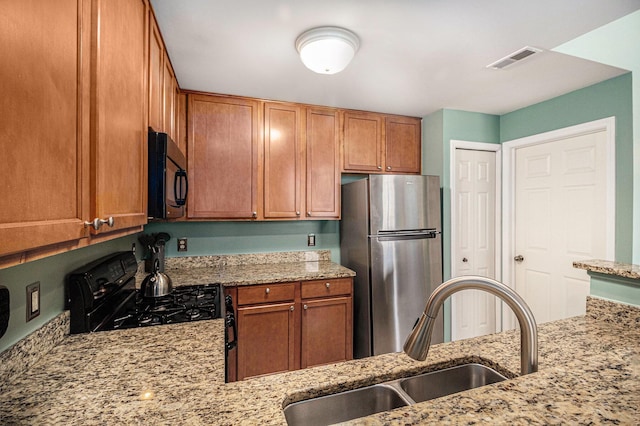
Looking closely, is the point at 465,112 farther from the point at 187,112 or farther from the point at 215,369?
the point at 215,369

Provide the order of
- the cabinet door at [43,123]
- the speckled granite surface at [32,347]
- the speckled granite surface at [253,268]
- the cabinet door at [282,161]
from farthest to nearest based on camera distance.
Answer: the cabinet door at [282,161] < the speckled granite surface at [253,268] < the speckled granite surface at [32,347] < the cabinet door at [43,123]

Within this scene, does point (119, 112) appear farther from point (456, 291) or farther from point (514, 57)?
point (514, 57)

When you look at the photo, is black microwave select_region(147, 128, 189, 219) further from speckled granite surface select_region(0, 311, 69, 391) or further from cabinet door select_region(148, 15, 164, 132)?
speckled granite surface select_region(0, 311, 69, 391)

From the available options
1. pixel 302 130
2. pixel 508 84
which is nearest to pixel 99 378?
pixel 302 130

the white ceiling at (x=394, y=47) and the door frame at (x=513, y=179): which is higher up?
the white ceiling at (x=394, y=47)

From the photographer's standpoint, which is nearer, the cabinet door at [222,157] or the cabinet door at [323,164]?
the cabinet door at [222,157]

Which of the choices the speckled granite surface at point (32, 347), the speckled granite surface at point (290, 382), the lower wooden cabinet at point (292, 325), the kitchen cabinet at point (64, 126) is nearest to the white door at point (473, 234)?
the lower wooden cabinet at point (292, 325)

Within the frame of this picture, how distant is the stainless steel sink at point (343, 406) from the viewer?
0.83m

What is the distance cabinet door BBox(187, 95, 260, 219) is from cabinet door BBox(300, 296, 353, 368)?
0.95 metres

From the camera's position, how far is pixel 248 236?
3.00 m

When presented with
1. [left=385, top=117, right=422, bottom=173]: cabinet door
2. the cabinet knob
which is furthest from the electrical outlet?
[left=385, top=117, right=422, bottom=173]: cabinet door

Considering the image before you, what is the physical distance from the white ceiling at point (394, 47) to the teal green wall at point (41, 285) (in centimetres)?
121

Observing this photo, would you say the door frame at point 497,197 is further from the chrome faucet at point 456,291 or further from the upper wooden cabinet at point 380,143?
the chrome faucet at point 456,291

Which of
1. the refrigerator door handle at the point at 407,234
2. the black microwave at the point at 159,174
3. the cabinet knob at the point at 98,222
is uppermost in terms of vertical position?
the black microwave at the point at 159,174
